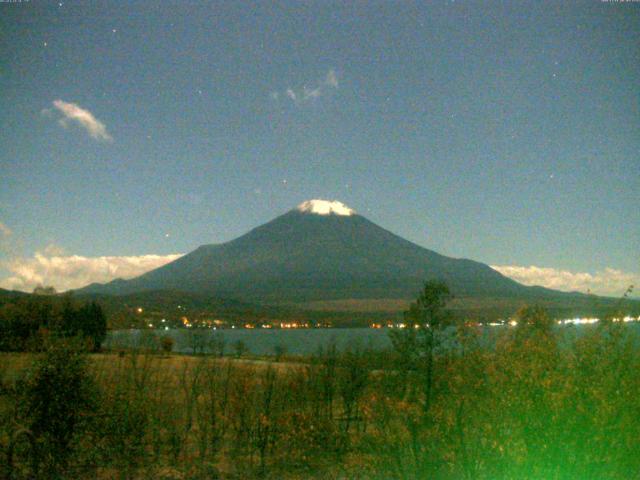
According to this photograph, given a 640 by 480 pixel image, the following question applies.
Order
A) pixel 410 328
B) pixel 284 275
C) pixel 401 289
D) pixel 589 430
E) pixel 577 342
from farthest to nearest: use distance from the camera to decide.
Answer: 1. pixel 284 275
2. pixel 401 289
3. pixel 410 328
4. pixel 577 342
5. pixel 589 430

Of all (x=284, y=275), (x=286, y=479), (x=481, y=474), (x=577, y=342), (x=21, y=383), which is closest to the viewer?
(x=481, y=474)

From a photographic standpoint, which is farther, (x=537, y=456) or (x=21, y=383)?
(x=21, y=383)

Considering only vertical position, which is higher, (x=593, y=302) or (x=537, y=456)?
(x=593, y=302)

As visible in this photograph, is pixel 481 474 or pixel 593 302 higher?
pixel 593 302

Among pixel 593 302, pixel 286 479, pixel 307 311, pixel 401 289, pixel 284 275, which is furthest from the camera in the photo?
pixel 284 275

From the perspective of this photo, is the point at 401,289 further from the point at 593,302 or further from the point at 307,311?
the point at 593,302

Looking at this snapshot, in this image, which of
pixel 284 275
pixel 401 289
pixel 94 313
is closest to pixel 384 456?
pixel 94 313

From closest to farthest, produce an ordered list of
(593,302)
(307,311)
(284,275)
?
(593,302), (307,311), (284,275)

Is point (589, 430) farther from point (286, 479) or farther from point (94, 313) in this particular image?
point (94, 313)

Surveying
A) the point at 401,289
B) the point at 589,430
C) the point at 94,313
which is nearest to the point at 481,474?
the point at 589,430
